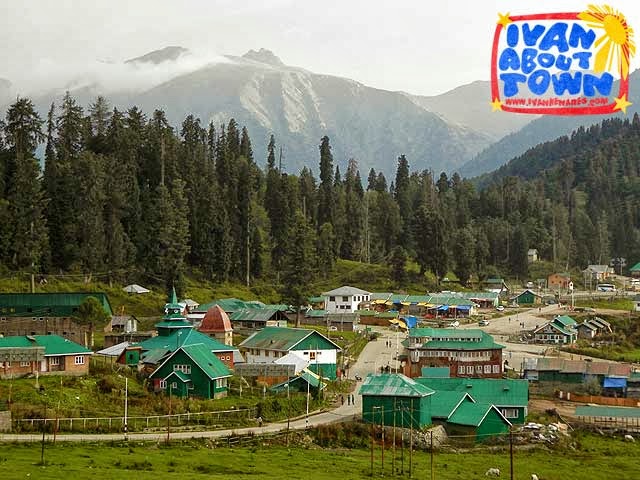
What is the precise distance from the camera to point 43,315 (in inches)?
2916

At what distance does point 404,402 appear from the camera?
5109 cm

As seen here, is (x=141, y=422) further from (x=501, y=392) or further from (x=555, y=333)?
A: (x=555, y=333)

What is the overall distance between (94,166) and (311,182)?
54112 mm

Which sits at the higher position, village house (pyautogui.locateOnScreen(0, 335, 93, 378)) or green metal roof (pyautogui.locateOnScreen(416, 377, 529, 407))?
village house (pyautogui.locateOnScreen(0, 335, 93, 378))

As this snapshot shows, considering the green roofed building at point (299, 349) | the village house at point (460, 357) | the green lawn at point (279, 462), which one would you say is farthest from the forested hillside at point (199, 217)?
the green lawn at point (279, 462)

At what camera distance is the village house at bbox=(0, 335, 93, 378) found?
5362cm

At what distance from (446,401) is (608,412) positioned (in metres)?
11.5

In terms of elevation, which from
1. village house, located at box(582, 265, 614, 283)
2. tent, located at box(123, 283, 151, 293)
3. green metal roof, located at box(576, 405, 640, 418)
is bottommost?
green metal roof, located at box(576, 405, 640, 418)

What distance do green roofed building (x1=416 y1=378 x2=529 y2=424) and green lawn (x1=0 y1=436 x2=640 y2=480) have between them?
16.3 ft

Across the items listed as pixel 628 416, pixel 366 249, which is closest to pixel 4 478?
pixel 628 416

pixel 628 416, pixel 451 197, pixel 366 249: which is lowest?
pixel 628 416

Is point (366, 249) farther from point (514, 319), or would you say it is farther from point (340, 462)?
point (340, 462)

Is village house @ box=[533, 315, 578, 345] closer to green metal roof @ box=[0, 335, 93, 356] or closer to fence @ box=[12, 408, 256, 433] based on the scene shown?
fence @ box=[12, 408, 256, 433]

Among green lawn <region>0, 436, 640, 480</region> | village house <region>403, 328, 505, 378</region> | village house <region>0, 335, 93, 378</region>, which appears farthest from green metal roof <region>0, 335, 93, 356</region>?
village house <region>403, 328, 505, 378</region>
